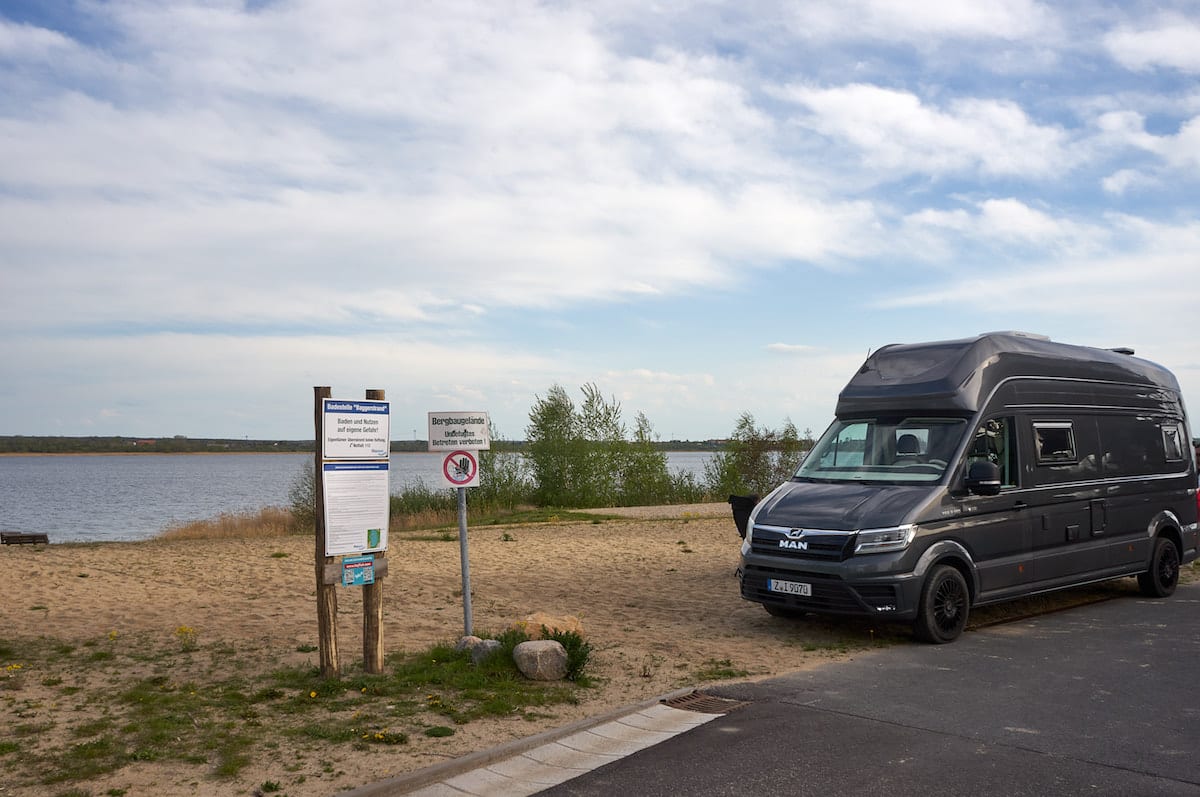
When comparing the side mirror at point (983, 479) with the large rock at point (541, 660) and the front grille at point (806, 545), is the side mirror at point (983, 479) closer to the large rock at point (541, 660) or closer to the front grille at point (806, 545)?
the front grille at point (806, 545)

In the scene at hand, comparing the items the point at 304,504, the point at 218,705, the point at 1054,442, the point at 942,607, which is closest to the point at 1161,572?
the point at 1054,442

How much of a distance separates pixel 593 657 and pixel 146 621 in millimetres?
5260

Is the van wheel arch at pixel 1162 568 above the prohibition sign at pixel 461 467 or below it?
below

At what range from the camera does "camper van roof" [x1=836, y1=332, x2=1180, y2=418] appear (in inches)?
397

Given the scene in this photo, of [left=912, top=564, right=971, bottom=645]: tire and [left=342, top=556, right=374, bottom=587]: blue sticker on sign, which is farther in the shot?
[left=912, top=564, right=971, bottom=645]: tire

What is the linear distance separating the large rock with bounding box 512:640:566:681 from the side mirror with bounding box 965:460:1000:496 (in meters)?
4.38

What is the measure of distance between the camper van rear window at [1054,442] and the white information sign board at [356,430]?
690 centimetres

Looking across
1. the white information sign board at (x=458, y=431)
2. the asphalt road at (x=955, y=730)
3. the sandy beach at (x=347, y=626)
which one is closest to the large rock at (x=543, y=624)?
the sandy beach at (x=347, y=626)

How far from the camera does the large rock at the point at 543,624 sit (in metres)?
8.48

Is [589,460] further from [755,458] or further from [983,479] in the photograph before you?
[983,479]

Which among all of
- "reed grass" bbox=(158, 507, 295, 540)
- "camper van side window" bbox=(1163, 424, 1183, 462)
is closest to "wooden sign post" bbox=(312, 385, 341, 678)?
"camper van side window" bbox=(1163, 424, 1183, 462)

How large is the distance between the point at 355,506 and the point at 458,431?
1.60 meters

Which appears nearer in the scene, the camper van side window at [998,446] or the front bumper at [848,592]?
the front bumper at [848,592]

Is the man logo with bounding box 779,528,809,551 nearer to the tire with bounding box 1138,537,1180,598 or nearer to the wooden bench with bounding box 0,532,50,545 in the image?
the tire with bounding box 1138,537,1180,598
